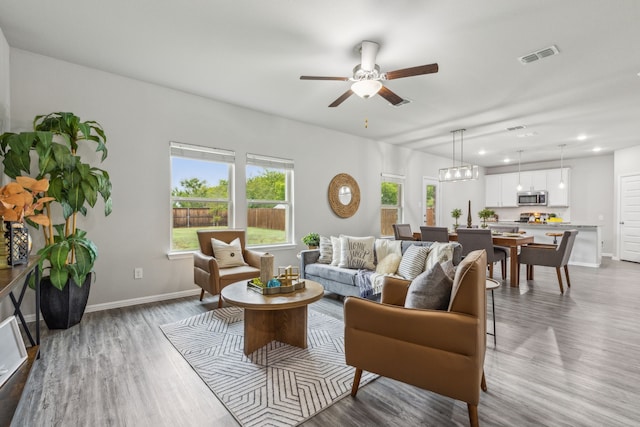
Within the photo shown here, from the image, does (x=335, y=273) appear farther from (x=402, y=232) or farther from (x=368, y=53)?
(x=402, y=232)

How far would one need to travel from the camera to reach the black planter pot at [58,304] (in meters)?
2.85

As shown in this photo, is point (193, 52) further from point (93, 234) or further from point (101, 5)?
point (93, 234)

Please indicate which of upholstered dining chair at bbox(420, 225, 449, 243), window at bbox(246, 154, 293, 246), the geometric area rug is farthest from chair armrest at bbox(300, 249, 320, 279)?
upholstered dining chair at bbox(420, 225, 449, 243)

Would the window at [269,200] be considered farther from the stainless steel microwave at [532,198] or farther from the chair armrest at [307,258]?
the stainless steel microwave at [532,198]

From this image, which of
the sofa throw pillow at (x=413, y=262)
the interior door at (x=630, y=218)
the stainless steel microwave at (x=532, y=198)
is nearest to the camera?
the sofa throw pillow at (x=413, y=262)

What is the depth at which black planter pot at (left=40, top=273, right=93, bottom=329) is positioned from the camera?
285cm

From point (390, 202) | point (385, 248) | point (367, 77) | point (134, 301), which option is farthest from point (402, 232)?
point (134, 301)

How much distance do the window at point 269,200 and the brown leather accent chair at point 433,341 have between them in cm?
326

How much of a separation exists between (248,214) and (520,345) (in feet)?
12.2

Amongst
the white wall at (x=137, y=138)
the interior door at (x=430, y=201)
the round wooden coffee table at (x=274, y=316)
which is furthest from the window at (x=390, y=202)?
the round wooden coffee table at (x=274, y=316)

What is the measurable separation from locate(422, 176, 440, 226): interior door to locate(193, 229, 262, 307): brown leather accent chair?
17.0 feet

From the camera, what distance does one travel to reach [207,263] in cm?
346

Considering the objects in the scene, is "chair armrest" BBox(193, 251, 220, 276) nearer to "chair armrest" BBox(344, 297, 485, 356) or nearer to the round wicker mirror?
"chair armrest" BBox(344, 297, 485, 356)

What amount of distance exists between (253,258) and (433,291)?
8.72 feet
